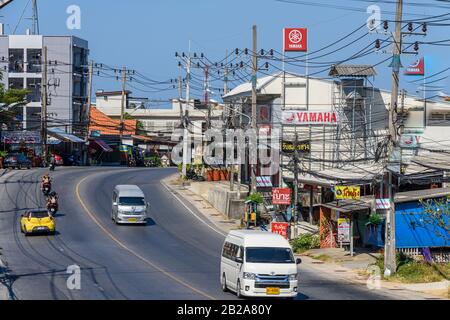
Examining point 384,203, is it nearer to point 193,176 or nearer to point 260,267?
point 260,267

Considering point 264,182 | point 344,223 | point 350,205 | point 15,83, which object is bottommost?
point 344,223

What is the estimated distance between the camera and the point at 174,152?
124m

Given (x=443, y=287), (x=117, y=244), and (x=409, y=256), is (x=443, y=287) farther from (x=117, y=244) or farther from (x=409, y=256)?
(x=117, y=244)

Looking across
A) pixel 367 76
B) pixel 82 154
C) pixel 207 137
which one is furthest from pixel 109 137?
pixel 367 76

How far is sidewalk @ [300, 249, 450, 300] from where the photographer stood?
118 feet

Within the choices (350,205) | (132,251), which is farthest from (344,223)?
(132,251)

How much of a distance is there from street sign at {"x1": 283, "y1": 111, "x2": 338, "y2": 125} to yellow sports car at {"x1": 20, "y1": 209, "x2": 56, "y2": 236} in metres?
26.9

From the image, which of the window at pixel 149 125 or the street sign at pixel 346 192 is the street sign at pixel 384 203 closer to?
the street sign at pixel 346 192

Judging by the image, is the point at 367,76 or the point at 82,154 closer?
the point at 367,76

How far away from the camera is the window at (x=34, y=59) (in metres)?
120

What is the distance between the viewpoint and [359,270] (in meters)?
42.8

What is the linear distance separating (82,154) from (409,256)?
79291mm

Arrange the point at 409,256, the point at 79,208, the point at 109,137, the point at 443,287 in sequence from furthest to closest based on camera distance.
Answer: the point at 109,137 < the point at 79,208 < the point at 409,256 < the point at 443,287

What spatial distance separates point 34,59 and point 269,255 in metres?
95.2
